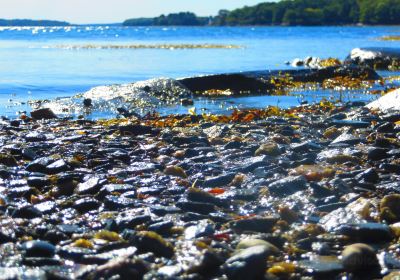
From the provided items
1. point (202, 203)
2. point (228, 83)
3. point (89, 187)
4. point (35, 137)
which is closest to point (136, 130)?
point (35, 137)

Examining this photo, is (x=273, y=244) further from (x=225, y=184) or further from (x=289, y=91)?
(x=289, y=91)

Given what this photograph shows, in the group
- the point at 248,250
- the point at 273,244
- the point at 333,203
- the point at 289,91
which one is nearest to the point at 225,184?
the point at 333,203

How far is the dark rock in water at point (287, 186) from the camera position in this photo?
689 centimetres

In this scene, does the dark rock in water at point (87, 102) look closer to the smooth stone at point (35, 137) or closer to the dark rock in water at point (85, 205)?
the smooth stone at point (35, 137)

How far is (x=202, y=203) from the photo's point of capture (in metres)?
6.43

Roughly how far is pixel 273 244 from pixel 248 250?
56 cm

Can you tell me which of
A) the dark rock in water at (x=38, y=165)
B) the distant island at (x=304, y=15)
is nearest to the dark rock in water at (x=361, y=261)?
the dark rock in water at (x=38, y=165)

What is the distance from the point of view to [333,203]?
253 inches

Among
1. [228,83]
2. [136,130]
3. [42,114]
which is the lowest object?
[228,83]

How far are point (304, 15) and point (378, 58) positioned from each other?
14303 cm

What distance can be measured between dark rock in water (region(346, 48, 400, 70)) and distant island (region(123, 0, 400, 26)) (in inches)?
4908

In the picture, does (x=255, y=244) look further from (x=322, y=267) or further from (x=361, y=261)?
(x=361, y=261)

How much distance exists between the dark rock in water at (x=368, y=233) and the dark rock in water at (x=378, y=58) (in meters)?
24.2

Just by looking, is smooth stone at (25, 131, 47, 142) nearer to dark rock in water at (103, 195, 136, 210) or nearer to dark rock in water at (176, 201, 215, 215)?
dark rock in water at (103, 195, 136, 210)
